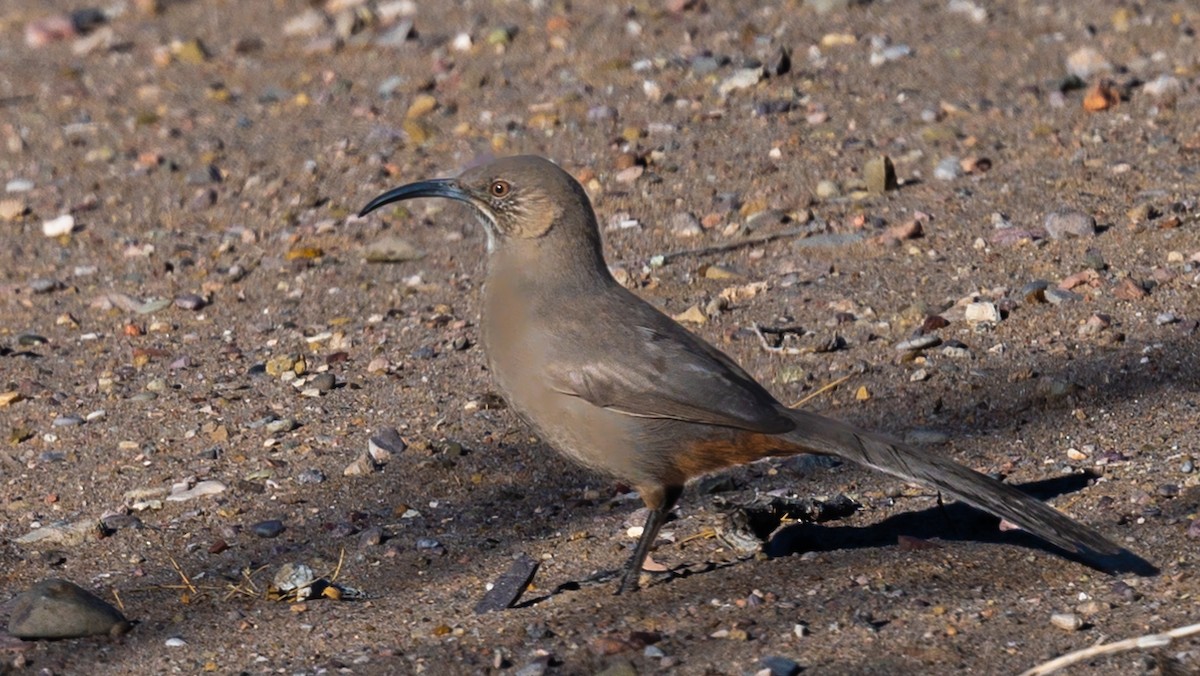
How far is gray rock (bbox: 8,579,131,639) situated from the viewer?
4.15 m

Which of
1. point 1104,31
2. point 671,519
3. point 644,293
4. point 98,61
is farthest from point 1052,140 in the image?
point 98,61

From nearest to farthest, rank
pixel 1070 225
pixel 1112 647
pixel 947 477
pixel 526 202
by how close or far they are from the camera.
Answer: pixel 1112 647
pixel 947 477
pixel 526 202
pixel 1070 225

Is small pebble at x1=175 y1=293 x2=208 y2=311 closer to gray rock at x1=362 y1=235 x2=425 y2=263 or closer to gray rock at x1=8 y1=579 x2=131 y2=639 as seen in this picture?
gray rock at x1=362 y1=235 x2=425 y2=263

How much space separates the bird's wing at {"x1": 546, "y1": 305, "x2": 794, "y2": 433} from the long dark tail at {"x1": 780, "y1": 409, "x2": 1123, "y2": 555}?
84mm

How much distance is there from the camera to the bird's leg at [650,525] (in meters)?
4.30

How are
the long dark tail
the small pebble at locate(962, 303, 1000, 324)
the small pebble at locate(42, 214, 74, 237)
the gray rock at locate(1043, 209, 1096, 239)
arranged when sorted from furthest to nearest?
the small pebble at locate(42, 214, 74, 237)
the gray rock at locate(1043, 209, 1096, 239)
the small pebble at locate(962, 303, 1000, 324)
the long dark tail

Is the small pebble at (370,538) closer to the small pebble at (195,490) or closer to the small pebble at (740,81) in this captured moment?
the small pebble at (195,490)

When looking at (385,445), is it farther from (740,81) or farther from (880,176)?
(740,81)

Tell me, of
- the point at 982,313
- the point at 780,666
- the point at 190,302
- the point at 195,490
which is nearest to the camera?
the point at 780,666

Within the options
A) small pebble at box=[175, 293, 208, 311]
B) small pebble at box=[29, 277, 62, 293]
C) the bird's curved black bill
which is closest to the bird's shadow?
the bird's curved black bill

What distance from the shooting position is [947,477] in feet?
13.5

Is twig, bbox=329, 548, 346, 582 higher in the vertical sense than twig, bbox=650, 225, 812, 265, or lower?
lower

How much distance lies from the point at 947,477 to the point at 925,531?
1.47 ft

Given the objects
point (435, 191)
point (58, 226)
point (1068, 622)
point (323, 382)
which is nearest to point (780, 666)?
point (1068, 622)
